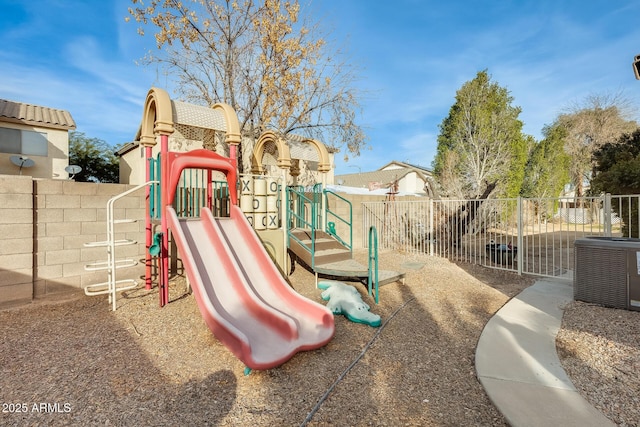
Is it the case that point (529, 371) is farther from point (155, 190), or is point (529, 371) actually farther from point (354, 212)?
point (354, 212)

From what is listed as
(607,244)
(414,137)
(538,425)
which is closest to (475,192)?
(414,137)

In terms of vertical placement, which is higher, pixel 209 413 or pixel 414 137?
pixel 414 137

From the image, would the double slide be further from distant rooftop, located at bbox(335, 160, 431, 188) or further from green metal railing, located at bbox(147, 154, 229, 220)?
distant rooftop, located at bbox(335, 160, 431, 188)

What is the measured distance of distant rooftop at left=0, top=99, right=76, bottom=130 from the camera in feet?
36.2

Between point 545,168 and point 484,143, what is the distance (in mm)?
5867

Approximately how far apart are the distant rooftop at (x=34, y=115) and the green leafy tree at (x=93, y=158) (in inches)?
273

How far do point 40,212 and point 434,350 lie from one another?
5.96 meters

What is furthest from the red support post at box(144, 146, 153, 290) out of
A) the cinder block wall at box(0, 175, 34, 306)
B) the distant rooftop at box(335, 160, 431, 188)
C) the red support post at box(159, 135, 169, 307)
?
the distant rooftop at box(335, 160, 431, 188)

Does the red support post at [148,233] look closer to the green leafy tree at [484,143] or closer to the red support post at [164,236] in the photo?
the red support post at [164,236]

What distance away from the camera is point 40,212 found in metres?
4.63

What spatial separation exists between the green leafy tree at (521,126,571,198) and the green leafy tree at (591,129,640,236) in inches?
478

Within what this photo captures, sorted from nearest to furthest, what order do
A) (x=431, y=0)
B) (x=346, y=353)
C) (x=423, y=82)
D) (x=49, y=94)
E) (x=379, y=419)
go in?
(x=379, y=419)
(x=346, y=353)
(x=431, y=0)
(x=49, y=94)
(x=423, y=82)

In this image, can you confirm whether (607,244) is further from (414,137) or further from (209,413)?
(414,137)

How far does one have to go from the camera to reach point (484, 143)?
15695 mm
